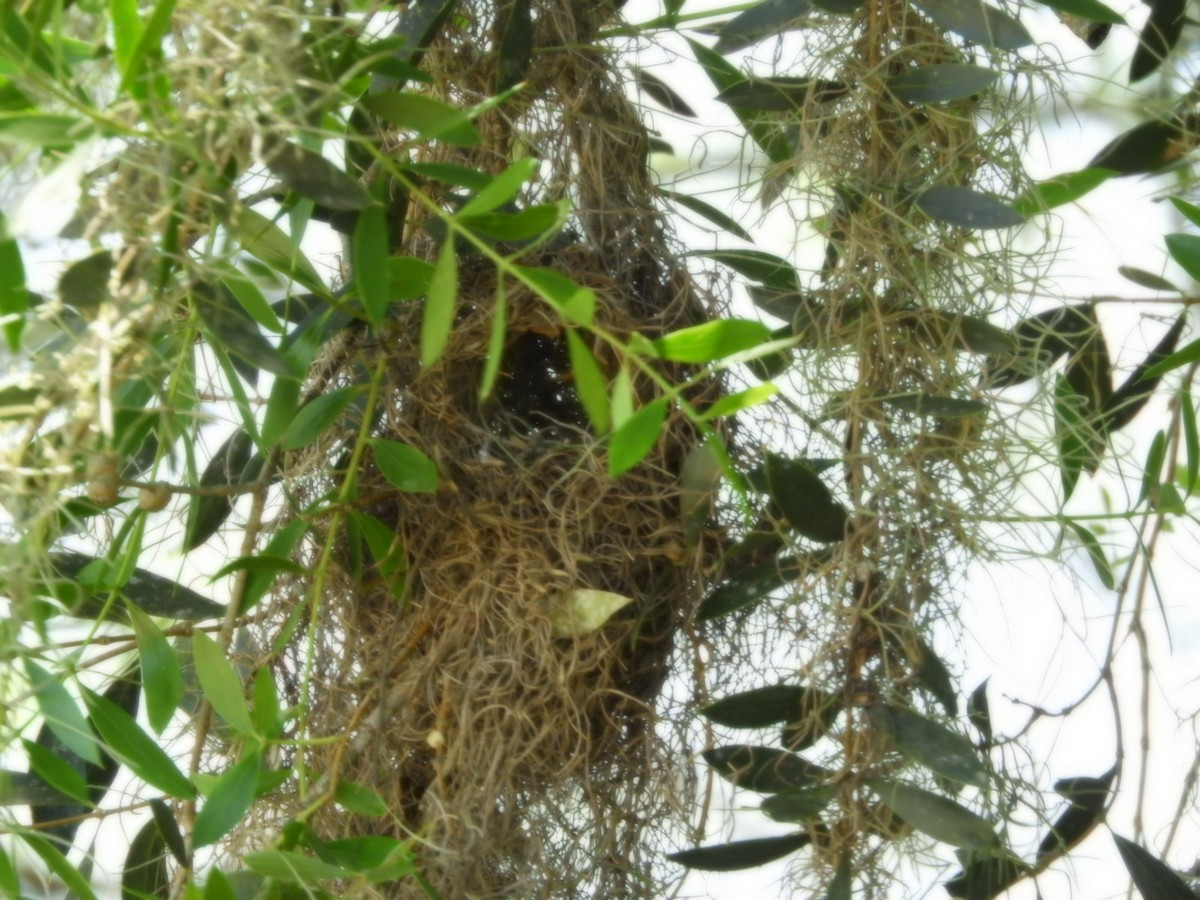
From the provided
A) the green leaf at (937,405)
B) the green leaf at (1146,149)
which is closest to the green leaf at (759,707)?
the green leaf at (937,405)

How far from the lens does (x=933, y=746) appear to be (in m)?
0.65

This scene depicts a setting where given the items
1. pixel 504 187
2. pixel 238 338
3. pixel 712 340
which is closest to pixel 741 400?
pixel 712 340

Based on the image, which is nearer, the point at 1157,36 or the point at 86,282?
the point at 86,282

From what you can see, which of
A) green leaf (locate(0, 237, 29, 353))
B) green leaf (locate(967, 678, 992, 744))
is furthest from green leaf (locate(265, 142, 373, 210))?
green leaf (locate(967, 678, 992, 744))

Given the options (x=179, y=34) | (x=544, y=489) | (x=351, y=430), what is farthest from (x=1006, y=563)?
(x=179, y=34)

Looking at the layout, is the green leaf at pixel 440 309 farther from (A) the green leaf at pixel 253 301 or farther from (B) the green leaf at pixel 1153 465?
(B) the green leaf at pixel 1153 465

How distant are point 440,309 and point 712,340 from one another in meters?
0.11

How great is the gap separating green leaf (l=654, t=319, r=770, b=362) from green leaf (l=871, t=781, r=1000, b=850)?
0.28 meters

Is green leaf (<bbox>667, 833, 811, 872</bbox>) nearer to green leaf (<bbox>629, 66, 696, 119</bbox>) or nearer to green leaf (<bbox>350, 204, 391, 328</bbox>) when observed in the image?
green leaf (<bbox>350, 204, 391, 328</bbox>)

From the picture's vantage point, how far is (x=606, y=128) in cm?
80

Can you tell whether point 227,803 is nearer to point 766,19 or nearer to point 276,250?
point 276,250

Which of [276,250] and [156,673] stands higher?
[276,250]

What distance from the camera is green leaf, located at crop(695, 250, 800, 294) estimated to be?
2.49 feet

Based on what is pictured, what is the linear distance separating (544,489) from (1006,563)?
0.27 metres
